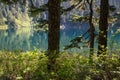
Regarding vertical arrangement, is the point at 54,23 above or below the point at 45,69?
above

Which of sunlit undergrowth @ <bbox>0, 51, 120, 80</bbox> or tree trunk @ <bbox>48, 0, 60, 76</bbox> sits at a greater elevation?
tree trunk @ <bbox>48, 0, 60, 76</bbox>

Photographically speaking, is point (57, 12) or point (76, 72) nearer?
point (76, 72)

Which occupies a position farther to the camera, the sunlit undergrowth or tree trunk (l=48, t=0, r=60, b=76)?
tree trunk (l=48, t=0, r=60, b=76)

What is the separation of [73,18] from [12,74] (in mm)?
11812

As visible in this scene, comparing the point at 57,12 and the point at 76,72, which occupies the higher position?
the point at 57,12

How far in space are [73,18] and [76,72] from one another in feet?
38.5

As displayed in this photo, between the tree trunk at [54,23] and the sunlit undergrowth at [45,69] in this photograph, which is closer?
the sunlit undergrowth at [45,69]

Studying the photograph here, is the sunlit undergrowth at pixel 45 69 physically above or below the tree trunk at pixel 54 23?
below

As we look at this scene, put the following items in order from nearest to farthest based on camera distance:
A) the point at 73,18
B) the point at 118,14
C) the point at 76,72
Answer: the point at 76,72 → the point at 118,14 → the point at 73,18

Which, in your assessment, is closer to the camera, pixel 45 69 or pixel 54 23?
pixel 45 69

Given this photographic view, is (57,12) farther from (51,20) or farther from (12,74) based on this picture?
(12,74)

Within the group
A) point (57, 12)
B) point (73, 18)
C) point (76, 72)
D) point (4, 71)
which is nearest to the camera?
point (76, 72)

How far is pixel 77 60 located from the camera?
696 cm

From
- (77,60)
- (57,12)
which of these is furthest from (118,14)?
(77,60)
